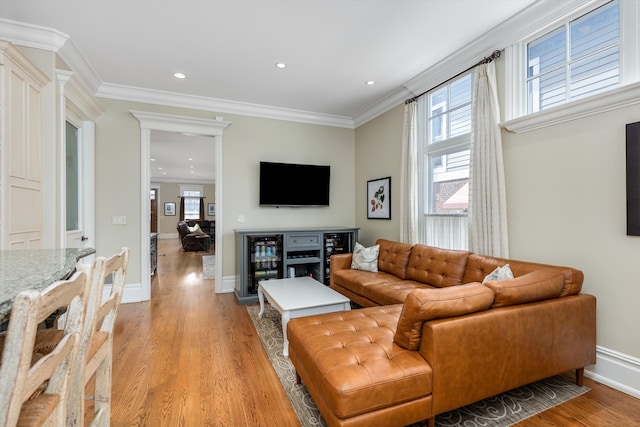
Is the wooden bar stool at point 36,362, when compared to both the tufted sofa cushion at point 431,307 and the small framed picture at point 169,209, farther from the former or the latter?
the small framed picture at point 169,209

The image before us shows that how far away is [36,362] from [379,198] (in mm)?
4296

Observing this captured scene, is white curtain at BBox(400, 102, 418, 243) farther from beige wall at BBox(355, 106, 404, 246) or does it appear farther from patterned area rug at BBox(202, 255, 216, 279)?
patterned area rug at BBox(202, 255, 216, 279)

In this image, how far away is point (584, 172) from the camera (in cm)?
223

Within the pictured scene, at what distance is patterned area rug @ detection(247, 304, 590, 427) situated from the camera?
67.7 inches

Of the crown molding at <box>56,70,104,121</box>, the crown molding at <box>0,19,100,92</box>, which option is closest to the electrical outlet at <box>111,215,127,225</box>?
the crown molding at <box>56,70,104,121</box>

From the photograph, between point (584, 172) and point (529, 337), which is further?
point (584, 172)

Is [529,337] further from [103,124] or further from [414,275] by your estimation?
[103,124]

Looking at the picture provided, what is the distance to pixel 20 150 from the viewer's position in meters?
2.46

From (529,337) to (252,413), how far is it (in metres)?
1.77

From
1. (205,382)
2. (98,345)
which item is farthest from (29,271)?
(205,382)

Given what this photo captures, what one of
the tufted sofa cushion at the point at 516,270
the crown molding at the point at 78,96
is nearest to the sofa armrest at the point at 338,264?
the tufted sofa cushion at the point at 516,270

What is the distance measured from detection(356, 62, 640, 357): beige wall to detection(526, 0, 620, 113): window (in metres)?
0.27

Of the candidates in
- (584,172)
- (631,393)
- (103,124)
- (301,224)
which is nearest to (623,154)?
(584,172)

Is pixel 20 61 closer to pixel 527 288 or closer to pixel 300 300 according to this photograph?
pixel 300 300
